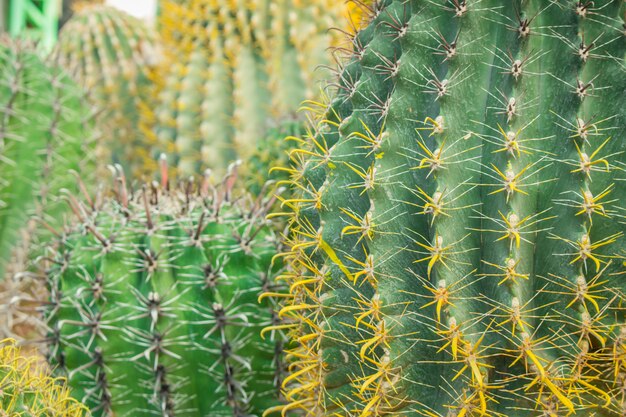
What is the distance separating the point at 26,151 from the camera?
253 centimetres

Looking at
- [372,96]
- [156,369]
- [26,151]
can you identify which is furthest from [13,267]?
[372,96]

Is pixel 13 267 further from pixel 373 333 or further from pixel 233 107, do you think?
pixel 373 333

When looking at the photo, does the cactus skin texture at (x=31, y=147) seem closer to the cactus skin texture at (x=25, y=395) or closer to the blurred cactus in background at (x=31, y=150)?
the blurred cactus in background at (x=31, y=150)

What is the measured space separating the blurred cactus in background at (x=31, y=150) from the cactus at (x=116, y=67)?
37 cm

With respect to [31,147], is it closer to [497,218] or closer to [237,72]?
[237,72]

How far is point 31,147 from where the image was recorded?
99.9 inches

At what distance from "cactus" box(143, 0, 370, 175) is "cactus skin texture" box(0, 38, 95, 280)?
0.39m

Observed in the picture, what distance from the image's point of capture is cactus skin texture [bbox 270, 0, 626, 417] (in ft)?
3.59

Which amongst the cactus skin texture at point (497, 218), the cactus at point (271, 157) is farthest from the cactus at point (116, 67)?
the cactus skin texture at point (497, 218)

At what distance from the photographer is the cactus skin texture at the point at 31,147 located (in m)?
2.47

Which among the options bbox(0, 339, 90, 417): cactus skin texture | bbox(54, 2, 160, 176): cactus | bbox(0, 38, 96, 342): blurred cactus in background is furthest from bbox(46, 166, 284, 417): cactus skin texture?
bbox(54, 2, 160, 176): cactus

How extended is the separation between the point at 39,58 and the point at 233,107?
2.27 feet

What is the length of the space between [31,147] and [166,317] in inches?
50.7

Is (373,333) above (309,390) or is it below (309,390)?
above
